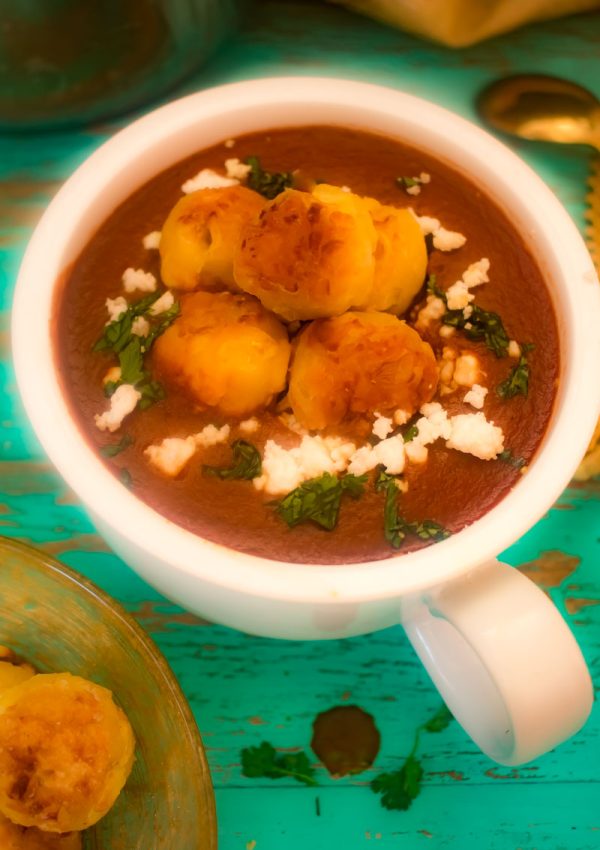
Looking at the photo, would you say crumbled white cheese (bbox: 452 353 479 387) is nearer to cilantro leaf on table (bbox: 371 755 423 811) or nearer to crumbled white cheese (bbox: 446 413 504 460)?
crumbled white cheese (bbox: 446 413 504 460)

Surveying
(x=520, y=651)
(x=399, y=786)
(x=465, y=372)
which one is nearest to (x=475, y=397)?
(x=465, y=372)

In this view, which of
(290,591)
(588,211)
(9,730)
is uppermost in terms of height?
(588,211)

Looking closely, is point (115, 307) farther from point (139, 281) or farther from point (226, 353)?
point (226, 353)

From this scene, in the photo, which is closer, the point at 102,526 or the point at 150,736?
the point at 102,526

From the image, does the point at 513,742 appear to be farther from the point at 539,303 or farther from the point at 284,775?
the point at 539,303

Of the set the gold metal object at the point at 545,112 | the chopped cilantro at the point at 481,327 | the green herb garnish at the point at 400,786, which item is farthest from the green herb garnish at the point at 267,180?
the green herb garnish at the point at 400,786

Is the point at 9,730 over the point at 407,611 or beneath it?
beneath

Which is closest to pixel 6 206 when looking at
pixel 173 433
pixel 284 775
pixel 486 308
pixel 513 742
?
pixel 173 433
